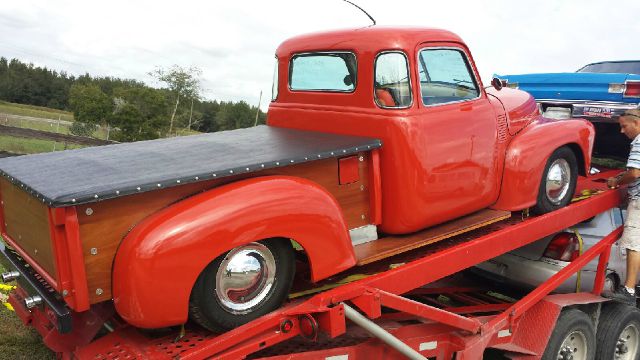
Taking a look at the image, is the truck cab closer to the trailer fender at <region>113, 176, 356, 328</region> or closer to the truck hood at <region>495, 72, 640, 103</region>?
the trailer fender at <region>113, 176, 356, 328</region>

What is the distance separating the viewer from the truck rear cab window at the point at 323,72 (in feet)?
12.6

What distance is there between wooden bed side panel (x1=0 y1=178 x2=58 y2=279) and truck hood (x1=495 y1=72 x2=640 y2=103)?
579 centimetres

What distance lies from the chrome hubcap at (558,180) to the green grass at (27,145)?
22840 mm

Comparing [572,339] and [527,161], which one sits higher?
[527,161]

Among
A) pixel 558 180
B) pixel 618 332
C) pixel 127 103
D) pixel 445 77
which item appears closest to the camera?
pixel 445 77

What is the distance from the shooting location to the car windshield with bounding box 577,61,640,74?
7.65 meters

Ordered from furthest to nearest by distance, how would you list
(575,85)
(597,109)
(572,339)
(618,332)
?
(575,85), (597,109), (618,332), (572,339)

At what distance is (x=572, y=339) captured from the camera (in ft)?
13.4

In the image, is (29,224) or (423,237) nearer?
(29,224)

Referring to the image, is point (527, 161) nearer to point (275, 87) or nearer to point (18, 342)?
point (275, 87)

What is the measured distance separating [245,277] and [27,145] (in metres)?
26.5

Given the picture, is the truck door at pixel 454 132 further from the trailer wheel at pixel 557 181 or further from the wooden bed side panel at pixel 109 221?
the wooden bed side panel at pixel 109 221

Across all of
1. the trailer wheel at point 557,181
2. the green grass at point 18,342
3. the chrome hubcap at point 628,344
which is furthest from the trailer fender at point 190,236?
the chrome hubcap at point 628,344

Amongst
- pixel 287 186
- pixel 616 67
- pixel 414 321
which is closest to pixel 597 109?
pixel 616 67
